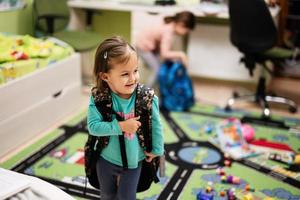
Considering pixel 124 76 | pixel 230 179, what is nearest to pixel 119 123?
pixel 124 76

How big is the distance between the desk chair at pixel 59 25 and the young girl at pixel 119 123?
1892mm

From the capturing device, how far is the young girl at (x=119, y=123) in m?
1.58

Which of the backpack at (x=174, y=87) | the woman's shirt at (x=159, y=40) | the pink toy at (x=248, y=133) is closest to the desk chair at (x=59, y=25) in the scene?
the woman's shirt at (x=159, y=40)

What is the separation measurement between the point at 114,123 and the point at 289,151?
164cm

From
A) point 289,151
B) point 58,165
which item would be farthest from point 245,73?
point 58,165

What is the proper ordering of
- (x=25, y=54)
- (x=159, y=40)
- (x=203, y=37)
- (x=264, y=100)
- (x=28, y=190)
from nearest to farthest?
(x=28, y=190) → (x=25, y=54) → (x=264, y=100) → (x=159, y=40) → (x=203, y=37)

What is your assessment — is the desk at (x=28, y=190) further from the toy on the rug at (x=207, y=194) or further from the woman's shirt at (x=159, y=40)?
the woman's shirt at (x=159, y=40)

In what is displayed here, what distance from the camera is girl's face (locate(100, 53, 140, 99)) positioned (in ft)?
5.17

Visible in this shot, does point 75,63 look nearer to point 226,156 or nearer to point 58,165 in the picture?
point 58,165

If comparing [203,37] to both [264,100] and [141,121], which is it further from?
[141,121]

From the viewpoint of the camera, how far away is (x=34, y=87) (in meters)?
2.87

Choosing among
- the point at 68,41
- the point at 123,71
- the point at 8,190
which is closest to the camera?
the point at 123,71

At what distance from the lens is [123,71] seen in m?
1.58

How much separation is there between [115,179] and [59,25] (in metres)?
2.32
